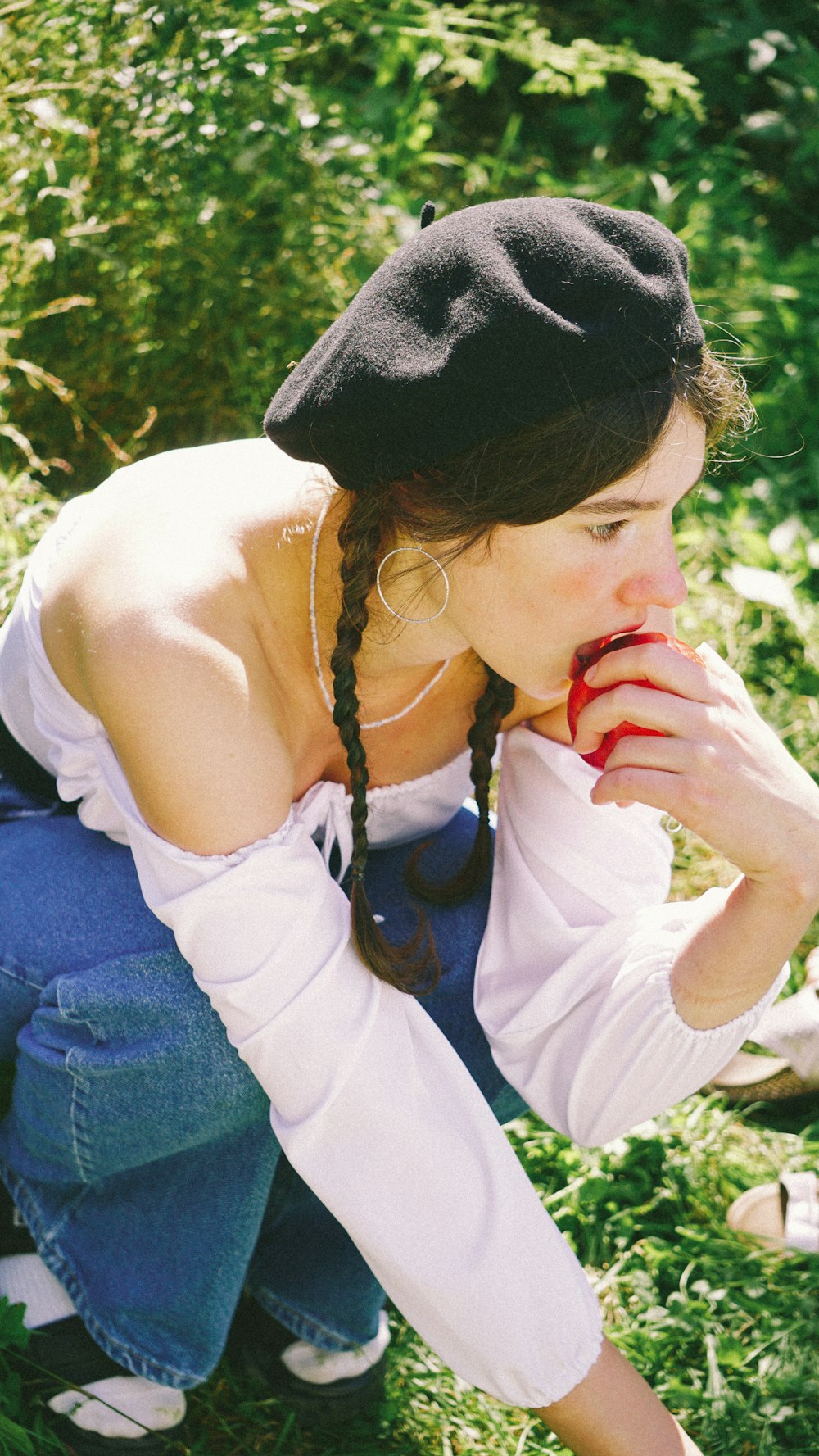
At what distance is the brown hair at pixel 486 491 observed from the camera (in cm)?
149

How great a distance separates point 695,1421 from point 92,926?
124cm

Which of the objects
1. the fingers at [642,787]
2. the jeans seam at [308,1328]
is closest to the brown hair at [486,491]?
the fingers at [642,787]

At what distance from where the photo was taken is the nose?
5.38ft

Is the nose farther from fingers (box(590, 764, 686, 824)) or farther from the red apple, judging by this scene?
fingers (box(590, 764, 686, 824))

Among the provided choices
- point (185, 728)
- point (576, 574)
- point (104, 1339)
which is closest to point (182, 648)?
point (185, 728)

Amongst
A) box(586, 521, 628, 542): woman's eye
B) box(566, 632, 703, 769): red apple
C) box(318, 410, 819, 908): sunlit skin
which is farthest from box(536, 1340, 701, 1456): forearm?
box(586, 521, 628, 542): woman's eye

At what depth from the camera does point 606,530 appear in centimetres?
160

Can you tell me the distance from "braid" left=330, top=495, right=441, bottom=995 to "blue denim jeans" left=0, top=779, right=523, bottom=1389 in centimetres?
23

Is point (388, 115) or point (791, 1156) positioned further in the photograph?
point (388, 115)

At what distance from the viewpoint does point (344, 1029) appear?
1605 mm

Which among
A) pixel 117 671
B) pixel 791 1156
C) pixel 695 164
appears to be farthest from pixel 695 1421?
pixel 695 164

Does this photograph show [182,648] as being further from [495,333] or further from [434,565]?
[495,333]

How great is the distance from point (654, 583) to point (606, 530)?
0.33 feet

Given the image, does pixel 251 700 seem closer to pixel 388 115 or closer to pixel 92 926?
pixel 92 926
